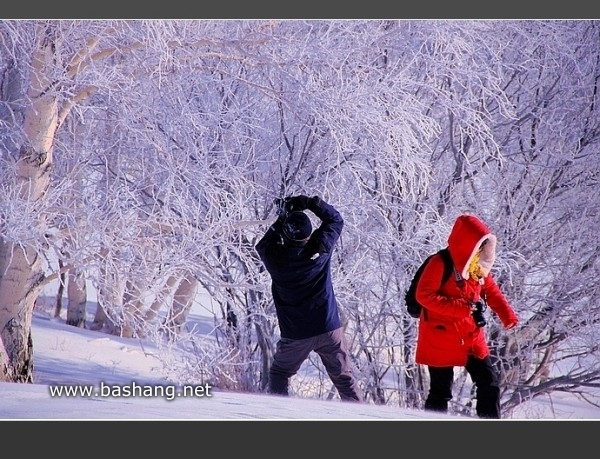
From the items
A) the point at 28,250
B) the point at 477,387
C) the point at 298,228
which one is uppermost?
the point at 298,228

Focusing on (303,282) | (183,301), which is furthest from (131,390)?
(303,282)

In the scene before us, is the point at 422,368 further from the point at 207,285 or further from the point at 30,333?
the point at 30,333

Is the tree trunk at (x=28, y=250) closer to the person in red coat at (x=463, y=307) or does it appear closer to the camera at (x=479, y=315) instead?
the person in red coat at (x=463, y=307)

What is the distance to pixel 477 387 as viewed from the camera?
5.48m

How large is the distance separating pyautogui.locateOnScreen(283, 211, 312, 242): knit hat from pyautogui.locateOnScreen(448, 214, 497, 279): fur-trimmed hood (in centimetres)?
83

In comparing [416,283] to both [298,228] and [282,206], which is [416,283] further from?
[282,206]

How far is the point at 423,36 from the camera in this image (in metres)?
5.88

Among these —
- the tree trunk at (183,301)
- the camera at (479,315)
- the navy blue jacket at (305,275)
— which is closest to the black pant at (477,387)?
the camera at (479,315)

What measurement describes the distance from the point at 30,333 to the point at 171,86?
1800mm

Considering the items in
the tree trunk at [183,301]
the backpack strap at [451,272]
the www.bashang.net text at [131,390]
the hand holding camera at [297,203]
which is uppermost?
the hand holding camera at [297,203]

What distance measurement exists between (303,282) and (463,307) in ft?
3.09

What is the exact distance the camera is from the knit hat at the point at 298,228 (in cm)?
538

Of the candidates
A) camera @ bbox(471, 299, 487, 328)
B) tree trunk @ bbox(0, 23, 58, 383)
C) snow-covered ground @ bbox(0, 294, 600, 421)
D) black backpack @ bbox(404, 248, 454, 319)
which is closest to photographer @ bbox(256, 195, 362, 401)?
snow-covered ground @ bbox(0, 294, 600, 421)

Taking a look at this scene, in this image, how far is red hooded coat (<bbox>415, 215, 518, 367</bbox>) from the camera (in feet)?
17.0
